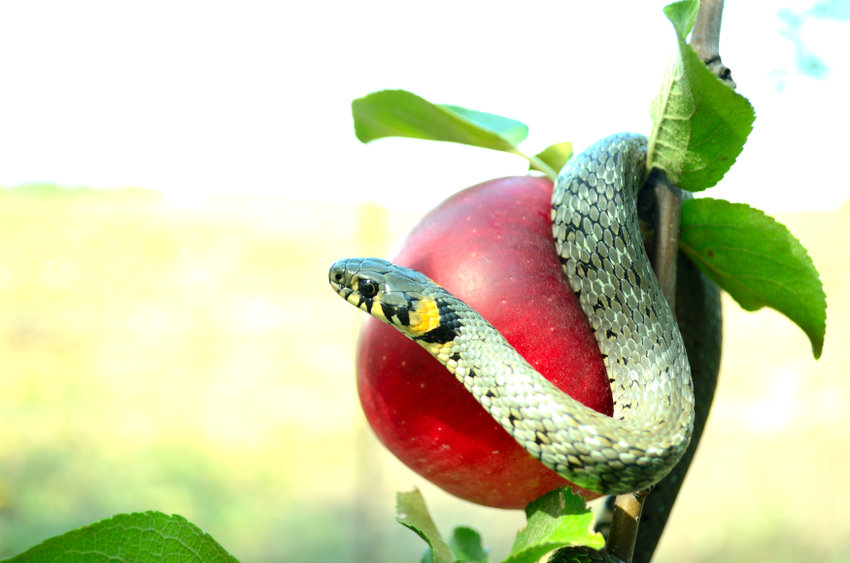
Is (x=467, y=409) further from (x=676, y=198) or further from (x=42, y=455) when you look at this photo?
(x=42, y=455)

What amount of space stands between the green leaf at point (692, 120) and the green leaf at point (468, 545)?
438 millimetres

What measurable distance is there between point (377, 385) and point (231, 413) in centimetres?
486

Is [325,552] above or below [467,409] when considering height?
below

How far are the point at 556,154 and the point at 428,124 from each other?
0.47 ft

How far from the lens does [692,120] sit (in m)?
0.56

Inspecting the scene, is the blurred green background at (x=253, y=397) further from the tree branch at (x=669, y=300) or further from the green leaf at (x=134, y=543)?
the green leaf at (x=134, y=543)

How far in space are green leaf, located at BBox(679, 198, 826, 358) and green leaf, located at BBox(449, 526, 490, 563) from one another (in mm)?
387

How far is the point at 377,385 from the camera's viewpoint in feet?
2.05

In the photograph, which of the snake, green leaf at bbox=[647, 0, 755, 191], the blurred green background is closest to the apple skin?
the snake

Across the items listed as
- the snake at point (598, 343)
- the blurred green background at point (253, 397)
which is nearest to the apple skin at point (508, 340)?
the snake at point (598, 343)

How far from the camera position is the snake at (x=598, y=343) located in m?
0.51

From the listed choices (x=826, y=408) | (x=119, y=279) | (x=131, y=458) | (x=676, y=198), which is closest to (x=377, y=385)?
(x=676, y=198)

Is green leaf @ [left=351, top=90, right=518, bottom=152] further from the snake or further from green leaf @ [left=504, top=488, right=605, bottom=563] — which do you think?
green leaf @ [left=504, top=488, right=605, bottom=563]

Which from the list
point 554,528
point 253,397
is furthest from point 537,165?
point 253,397
